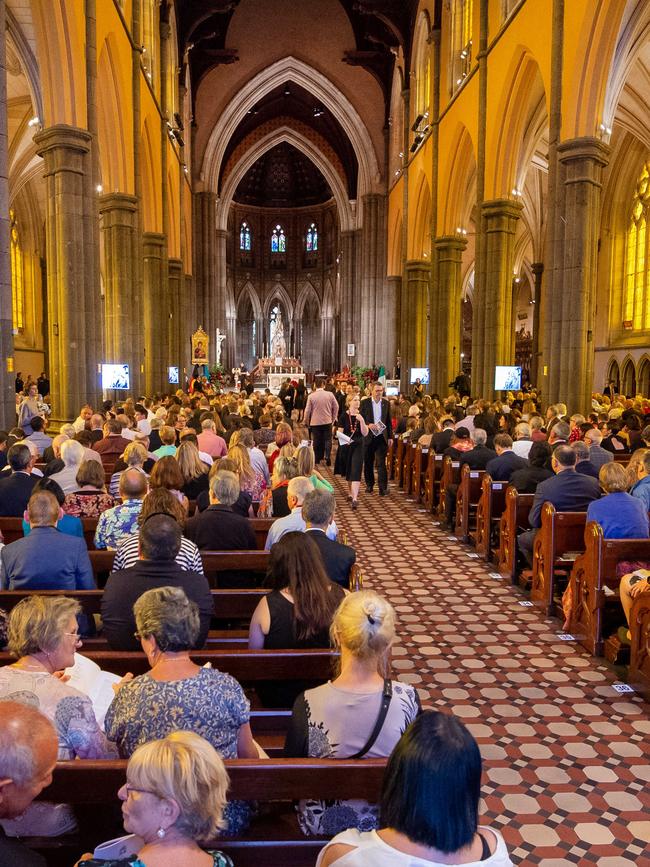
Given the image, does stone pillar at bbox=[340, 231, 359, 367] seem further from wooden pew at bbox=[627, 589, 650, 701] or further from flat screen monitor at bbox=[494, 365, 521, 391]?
wooden pew at bbox=[627, 589, 650, 701]

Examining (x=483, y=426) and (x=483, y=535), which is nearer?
(x=483, y=535)

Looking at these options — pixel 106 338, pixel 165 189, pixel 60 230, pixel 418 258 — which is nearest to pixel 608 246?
pixel 418 258

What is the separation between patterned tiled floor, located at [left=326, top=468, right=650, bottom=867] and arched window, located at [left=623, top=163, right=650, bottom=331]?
2075cm

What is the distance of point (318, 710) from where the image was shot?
2.47 metres

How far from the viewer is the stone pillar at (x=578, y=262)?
1252 cm

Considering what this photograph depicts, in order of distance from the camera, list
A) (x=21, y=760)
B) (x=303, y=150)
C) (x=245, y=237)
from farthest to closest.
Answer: (x=245, y=237)
(x=303, y=150)
(x=21, y=760)

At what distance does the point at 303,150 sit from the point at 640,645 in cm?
3997

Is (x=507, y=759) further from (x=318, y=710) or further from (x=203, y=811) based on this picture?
(x=203, y=811)

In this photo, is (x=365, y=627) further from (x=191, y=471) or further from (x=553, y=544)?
(x=191, y=471)

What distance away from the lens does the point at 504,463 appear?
801cm

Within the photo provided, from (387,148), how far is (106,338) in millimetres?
20803

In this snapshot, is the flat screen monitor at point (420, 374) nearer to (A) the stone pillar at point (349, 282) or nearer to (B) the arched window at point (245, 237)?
(A) the stone pillar at point (349, 282)

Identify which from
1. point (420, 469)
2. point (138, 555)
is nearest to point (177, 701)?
point (138, 555)

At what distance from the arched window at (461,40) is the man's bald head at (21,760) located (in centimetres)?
2083
